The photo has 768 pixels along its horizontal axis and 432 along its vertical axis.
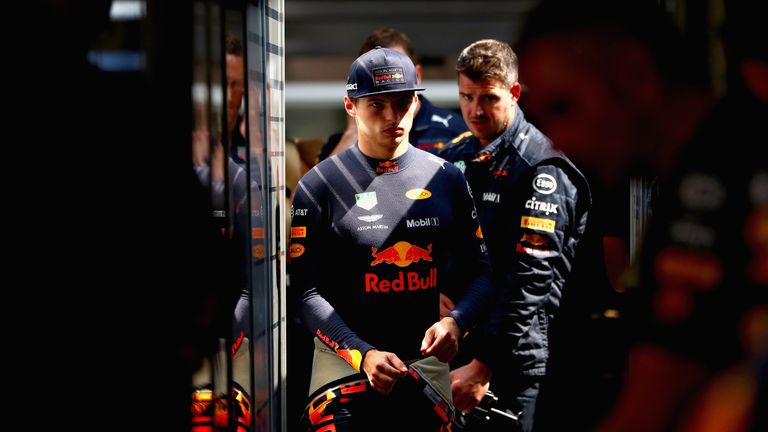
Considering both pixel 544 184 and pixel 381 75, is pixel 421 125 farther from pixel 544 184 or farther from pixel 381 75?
pixel 381 75

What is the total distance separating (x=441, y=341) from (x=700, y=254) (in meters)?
1.30

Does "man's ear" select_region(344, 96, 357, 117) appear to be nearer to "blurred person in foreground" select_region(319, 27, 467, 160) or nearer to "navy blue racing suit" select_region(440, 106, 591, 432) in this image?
"navy blue racing suit" select_region(440, 106, 591, 432)

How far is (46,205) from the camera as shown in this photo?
51.8 inches

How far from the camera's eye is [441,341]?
2.39 m

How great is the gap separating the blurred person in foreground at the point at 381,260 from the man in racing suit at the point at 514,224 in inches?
10.8

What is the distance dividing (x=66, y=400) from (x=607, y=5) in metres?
1.18

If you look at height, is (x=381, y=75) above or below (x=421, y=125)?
above

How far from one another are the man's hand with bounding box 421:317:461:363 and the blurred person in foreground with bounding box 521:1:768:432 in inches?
43.7

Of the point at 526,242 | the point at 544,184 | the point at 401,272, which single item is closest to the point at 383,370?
the point at 401,272

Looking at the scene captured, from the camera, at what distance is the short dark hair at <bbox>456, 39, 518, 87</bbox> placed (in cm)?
306

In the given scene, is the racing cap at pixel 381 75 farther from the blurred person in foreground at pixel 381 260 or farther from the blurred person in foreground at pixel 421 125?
the blurred person in foreground at pixel 421 125

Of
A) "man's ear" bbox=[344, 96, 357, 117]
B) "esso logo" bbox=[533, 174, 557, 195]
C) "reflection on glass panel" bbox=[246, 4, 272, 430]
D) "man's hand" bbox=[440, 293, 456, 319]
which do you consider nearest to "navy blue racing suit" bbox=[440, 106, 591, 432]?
"esso logo" bbox=[533, 174, 557, 195]

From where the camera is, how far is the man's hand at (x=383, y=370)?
2.25 m

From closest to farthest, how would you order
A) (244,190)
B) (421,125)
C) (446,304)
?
(244,190), (446,304), (421,125)
